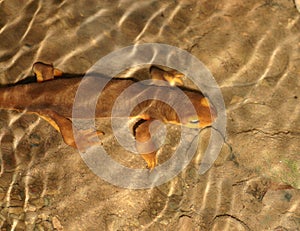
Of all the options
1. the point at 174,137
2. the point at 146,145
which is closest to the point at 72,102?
the point at 146,145

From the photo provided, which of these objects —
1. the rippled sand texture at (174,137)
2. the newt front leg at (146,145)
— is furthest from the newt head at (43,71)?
the newt front leg at (146,145)

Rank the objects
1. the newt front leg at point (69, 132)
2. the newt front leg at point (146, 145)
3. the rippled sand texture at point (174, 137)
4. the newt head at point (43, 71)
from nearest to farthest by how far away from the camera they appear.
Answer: the rippled sand texture at point (174, 137)
the newt front leg at point (146, 145)
the newt front leg at point (69, 132)
the newt head at point (43, 71)

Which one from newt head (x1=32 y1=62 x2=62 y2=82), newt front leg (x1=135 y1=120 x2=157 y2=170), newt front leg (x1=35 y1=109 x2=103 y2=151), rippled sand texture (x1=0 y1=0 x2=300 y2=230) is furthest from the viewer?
newt head (x1=32 y1=62 x2=62 y2=82)

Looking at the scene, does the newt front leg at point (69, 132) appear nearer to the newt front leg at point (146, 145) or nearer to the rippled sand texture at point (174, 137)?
the rippled sand texture at point (174, 137)

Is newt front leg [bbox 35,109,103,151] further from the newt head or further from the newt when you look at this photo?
the newt head

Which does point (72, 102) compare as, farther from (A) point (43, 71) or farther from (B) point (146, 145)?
(B) point (146, 145)

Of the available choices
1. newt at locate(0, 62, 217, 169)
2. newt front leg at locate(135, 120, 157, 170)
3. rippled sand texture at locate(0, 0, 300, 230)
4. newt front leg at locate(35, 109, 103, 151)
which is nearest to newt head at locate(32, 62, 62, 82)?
newt at locate(0, 62, 217, 169)

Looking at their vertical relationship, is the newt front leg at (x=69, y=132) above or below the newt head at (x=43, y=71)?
below
